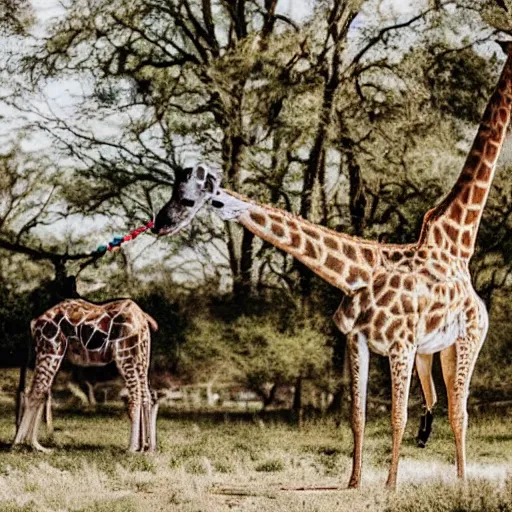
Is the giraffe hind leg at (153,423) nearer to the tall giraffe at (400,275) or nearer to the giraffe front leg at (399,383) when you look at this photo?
the tall giraffe at (400,275)

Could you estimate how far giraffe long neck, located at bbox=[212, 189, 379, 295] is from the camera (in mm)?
6008

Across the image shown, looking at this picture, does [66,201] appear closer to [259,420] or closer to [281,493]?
[259,420]

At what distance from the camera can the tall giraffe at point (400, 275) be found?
594cm

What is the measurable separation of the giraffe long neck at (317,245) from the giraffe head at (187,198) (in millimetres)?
260

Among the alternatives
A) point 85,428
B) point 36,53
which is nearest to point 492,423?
point 85,428

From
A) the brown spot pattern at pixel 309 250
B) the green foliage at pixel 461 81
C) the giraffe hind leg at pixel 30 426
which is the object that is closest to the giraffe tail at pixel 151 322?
the giraffe hind leg at pixel 30 426

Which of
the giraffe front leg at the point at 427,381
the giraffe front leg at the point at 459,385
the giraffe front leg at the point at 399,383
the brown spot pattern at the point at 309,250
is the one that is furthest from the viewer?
the giraffe front leg at the point at 427,381

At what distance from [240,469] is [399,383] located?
1.21 m

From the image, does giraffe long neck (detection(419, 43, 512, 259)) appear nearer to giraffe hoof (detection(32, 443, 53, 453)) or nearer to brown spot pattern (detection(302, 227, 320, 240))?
brown spot pattern (detection(302, 227, 320, 240))

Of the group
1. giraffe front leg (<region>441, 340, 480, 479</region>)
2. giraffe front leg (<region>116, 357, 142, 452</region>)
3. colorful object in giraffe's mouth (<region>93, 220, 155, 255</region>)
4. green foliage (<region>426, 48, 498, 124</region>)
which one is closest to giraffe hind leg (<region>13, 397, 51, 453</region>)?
giraffe front leg (<region>116, 357, 142, 452</region>)

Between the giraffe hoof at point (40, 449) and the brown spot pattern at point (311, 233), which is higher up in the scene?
the brown spot pattern at point (311, 233)

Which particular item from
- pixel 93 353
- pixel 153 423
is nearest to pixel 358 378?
pixel 153 423

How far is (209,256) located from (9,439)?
177cm

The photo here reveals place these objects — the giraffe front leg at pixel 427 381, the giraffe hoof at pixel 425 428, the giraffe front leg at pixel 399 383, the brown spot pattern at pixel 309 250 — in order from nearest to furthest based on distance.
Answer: the giraffe front leg at pixel 399 383
the brown spot pattern at pixel 309 250
the giraffe front leg at pixel 427 381
the giraffe hoof at pixel 425 428
